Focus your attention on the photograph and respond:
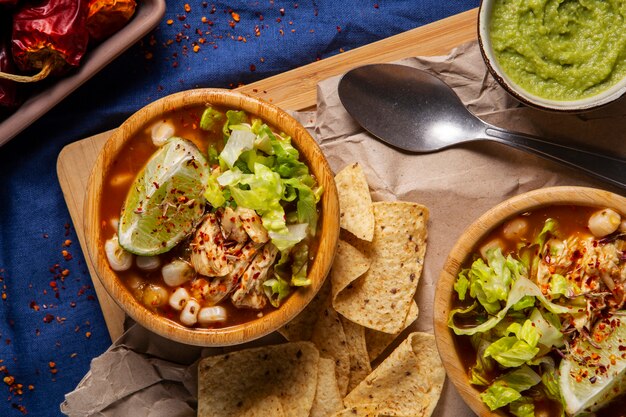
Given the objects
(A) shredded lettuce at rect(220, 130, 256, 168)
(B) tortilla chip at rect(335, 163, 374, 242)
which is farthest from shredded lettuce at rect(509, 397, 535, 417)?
(A) shredded lettuce at rect(220, 130, 256, 168)

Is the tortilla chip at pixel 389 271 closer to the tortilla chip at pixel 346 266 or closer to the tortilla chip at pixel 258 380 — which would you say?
the tortilla chip at pixel 346 266

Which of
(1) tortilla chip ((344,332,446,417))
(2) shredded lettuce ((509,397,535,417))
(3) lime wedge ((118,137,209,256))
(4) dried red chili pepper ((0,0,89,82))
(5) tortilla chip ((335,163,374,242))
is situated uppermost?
(4) dried red chili pepper ((0,0,89,82))

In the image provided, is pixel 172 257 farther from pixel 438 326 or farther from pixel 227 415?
pixel 438 326

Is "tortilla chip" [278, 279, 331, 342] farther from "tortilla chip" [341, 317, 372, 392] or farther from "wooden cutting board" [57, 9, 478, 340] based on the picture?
→ "wooden cutting board" [57, 9, 478, 340]

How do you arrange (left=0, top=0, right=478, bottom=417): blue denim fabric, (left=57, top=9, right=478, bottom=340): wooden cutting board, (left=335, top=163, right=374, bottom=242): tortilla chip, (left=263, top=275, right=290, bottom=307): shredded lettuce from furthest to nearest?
(left=0, top=0, right=478, bottom=417): blue denim fabric
(left=57, top=9, right=478, bottom=340): wooden cutting board
(left=335, top=163, right=374, bottom=242): tortilla chip
(left=263, top=275, right=290, bottom=307): shredded lettuce

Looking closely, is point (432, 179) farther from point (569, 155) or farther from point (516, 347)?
point (516, 347)

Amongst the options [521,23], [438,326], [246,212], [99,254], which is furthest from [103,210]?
[521,23]

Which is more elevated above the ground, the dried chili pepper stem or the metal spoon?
the dried chili pepper stem
